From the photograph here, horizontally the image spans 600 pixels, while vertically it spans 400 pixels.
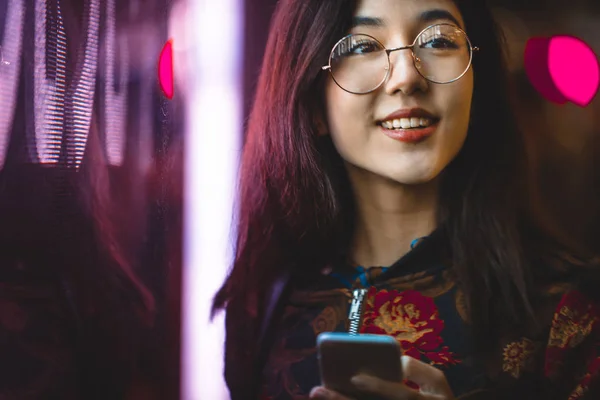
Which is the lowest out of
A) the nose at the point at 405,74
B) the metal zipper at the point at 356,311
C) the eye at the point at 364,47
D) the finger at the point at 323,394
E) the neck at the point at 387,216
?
the finger at the point at 323,394

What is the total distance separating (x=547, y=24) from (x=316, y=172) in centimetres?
48

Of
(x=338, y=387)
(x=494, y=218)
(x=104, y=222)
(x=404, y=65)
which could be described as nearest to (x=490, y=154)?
(x=494, y=218)

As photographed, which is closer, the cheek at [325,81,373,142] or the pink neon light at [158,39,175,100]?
the cheek at [325,81,373,142]

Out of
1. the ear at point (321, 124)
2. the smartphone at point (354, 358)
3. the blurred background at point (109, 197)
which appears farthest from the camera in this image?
the blurred background at point (109, 197)

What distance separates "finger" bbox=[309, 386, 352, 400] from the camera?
1203 millimetres

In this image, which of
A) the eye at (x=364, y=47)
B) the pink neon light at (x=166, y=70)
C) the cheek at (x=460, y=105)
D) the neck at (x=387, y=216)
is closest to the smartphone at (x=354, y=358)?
the neck at (x=387, y=216)

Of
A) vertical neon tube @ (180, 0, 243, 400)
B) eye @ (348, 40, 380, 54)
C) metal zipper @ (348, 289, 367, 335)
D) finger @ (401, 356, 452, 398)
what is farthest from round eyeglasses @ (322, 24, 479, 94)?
finger @ (401, 356, 452, 398)

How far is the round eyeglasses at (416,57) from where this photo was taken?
1203mm

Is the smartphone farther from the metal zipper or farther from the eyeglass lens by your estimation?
the eyeglass lens

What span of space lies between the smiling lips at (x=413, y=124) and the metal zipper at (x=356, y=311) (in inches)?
11.3

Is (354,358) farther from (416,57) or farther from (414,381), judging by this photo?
(416,57)

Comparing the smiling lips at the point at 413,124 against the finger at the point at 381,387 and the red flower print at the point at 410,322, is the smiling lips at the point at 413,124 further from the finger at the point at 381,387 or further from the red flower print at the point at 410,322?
the finger at the point at 381,387

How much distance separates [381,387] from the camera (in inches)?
46.0

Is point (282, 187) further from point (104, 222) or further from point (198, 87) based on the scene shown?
point (104, 222)
